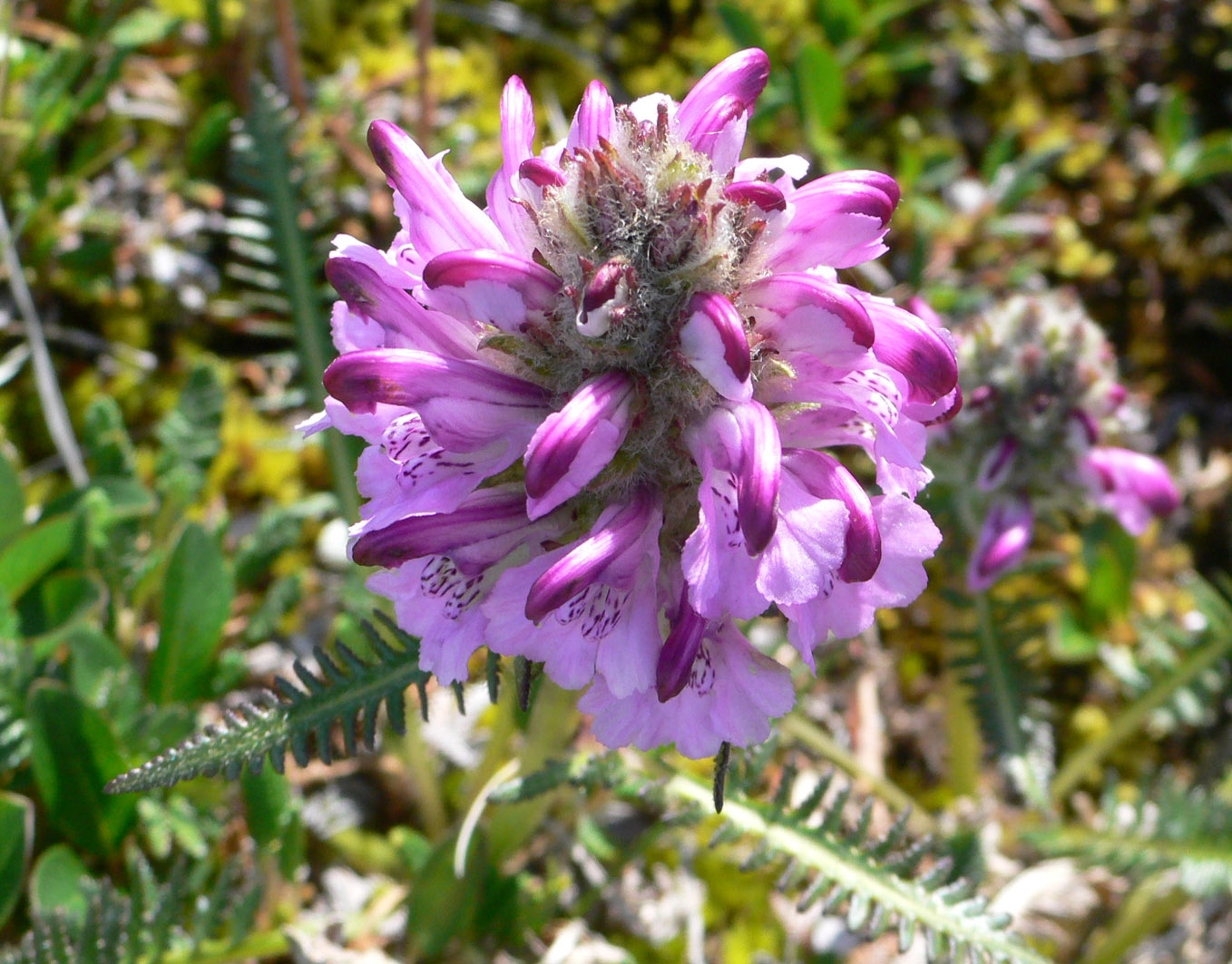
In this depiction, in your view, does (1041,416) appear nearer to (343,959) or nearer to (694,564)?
(694,564)

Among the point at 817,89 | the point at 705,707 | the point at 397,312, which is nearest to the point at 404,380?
the point at 397,312

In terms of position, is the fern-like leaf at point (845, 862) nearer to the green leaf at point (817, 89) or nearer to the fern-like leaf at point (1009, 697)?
the fern-like leaf at point (1009, 697)

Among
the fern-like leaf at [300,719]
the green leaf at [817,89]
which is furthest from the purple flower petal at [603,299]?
the green leaf at [817,89]

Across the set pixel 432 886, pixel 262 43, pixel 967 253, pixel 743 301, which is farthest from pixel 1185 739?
pixel 262 43

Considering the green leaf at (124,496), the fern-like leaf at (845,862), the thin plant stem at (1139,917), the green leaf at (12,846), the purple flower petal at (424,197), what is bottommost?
the thin plant stem at (1139,917)

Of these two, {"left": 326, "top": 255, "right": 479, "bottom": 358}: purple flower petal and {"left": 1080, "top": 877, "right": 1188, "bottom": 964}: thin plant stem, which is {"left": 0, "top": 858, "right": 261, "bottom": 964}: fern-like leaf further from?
{"left": 1080, "top": 877, "right": 1188, "bottom": 964}: thin plant stem

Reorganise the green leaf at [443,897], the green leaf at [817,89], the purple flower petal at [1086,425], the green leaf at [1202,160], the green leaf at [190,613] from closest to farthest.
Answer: the green leaf at [443,897], the green leaf at [190,613], the purple flower petal at [1086,425], the green leaf at [817,89], the green leaf at [1202,160]

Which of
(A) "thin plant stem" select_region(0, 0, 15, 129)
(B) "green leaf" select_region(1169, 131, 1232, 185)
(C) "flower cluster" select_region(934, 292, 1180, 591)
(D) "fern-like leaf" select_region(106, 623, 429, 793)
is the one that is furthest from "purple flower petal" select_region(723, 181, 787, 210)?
(B) "green leaf" select_region(1169, 131, 1232, 185)
